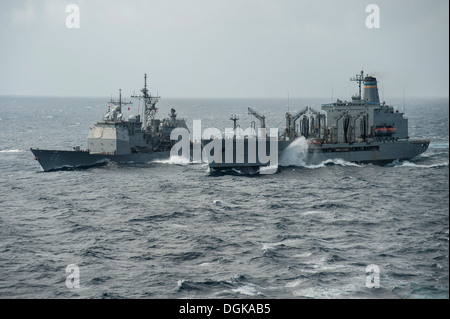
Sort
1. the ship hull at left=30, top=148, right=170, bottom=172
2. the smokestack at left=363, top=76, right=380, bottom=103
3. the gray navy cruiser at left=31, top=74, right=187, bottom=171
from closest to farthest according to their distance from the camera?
the ship hull at left=30, top=148, right=170, bottom=172, the gray navy cruiser at left=31, top=74, right=187, bottom=171, the smokestack at left=363, top=76, right=380, bottom=103

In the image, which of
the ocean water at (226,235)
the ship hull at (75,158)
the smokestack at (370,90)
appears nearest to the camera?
the ocean water at (226,235)

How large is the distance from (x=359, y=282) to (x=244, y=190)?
25.1 meters

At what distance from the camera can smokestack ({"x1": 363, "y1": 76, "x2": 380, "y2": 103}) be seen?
69188mm

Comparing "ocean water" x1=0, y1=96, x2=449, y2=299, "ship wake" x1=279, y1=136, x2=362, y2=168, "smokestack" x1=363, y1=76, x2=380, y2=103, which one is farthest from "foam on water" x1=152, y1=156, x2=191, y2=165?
"smokestack" x1=363, y1=76, x2=380, y2=103

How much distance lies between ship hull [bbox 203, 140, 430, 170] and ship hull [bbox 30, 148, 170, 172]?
11.3 m

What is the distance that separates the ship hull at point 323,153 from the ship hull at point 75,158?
11.3 m

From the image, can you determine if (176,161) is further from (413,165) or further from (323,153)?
(413,165)

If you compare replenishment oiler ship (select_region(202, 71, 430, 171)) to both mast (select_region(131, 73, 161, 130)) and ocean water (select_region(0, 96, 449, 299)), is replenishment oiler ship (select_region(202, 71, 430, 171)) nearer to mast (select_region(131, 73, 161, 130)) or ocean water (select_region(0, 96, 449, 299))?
ocean water (select_region(0, 96, 449, 299))

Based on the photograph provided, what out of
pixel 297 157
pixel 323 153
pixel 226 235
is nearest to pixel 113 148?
pixel 297 157

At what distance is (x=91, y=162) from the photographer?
208 feet

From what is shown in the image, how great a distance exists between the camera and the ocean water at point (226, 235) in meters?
24.2

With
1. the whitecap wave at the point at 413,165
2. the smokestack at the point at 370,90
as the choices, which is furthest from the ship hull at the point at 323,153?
the smokestack at the point at 370,90

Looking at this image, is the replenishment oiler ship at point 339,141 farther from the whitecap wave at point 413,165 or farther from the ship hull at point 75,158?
the ship hull at point 75,158
